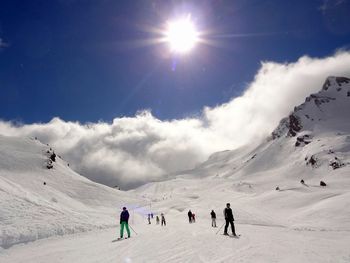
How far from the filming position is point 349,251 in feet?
47.2

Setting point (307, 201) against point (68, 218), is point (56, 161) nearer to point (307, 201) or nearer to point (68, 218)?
point (307, 201)

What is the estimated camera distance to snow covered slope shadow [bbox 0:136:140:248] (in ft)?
85.6

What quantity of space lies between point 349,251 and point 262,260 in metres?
4.49

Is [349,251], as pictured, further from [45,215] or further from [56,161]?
[56,161]

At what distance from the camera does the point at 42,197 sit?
222 ft

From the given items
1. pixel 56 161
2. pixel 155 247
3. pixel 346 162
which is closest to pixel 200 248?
pixel 155 247

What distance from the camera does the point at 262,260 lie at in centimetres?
1263

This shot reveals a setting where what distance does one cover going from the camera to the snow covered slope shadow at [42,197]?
2608cm

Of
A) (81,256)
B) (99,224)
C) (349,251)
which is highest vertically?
(99,224)

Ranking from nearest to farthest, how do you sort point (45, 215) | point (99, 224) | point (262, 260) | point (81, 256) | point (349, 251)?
1. point (262, 260)
2. point (349, 251)
3. point (81, 256)
4. point (45, 215)
5. point (99, 224)

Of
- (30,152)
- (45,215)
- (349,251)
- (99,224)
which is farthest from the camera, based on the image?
(30,152)

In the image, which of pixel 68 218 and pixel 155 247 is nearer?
pixel 155 247

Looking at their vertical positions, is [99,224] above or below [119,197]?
below

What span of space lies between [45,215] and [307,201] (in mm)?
70913
